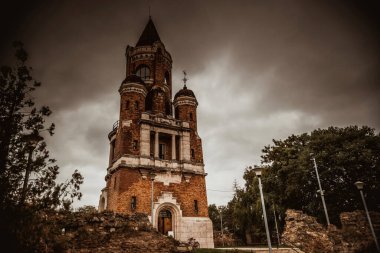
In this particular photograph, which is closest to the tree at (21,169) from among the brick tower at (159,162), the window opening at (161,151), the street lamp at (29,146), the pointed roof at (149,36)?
the street lamp at (29,146)

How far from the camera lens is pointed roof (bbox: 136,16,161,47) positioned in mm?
32781

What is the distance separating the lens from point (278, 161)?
28672 millimetres

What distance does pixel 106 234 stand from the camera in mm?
12320

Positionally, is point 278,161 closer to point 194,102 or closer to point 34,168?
point 194,102

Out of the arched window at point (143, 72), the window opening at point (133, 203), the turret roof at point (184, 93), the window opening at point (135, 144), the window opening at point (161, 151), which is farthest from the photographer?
the arched window at point (143, 72)

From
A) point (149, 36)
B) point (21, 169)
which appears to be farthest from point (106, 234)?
point (149, 36)

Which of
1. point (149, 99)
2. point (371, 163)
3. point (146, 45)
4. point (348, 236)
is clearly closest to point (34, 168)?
point (348, 236)

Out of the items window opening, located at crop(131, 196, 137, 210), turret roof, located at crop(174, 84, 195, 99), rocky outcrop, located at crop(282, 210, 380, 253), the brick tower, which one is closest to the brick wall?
the brick tower

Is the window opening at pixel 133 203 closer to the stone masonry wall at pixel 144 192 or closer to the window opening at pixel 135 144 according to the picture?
the stone masonry wall at pixel 144 192

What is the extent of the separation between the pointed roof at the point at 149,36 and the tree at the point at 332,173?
20.6 meters

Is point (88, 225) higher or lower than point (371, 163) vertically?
lower

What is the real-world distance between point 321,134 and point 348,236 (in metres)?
12.5

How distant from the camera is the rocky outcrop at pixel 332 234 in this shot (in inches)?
603

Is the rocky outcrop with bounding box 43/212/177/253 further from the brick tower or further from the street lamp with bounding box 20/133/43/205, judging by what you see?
the brick tower
